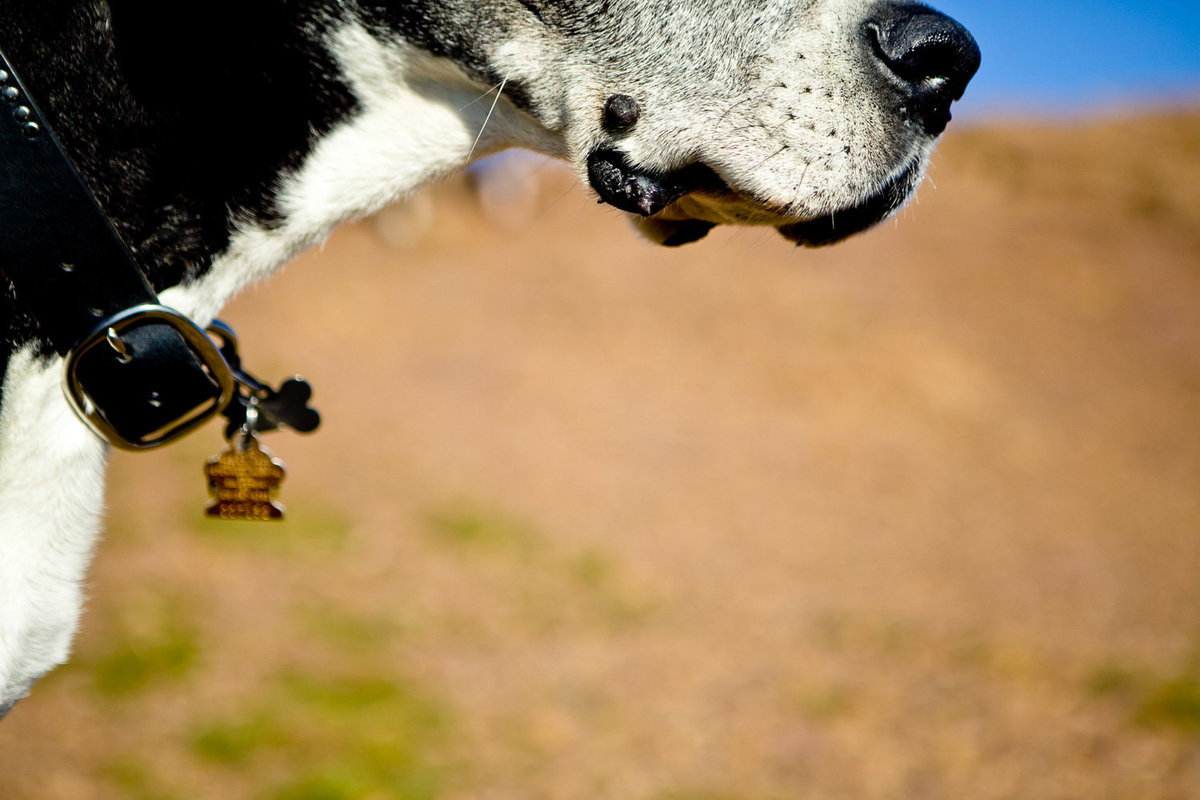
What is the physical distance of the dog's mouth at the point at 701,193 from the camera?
173 cm

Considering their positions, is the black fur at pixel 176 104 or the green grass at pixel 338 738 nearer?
the black fur at pixel 176 104

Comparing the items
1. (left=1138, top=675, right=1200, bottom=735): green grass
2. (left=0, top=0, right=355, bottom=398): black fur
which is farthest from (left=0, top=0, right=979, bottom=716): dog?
(left=1138, top=675, right=1200, bottom=735): green grass

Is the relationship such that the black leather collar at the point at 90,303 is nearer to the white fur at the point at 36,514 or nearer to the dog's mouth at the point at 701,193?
the white fur at the point at 36,514

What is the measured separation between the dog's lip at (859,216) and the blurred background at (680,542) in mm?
453

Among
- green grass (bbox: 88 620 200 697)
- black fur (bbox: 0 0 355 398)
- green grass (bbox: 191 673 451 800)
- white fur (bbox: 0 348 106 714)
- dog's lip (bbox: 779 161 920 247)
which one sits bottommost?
green grass (bbox: 88 620 200 697)

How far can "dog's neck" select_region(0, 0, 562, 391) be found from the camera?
1553 mm

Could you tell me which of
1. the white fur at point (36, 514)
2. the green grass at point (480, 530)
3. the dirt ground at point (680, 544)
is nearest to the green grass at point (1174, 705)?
the dirt ground at point (680, 544)

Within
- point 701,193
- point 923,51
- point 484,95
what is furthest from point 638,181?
point 923,51

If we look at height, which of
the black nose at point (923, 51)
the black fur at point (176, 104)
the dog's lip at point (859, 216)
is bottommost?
the black fur at point (176, 104)

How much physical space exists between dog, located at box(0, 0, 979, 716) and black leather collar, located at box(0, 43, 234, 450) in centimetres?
9

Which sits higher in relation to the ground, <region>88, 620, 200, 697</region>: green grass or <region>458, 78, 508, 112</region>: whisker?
<region>458, 78, 508, 112</region>: whisker

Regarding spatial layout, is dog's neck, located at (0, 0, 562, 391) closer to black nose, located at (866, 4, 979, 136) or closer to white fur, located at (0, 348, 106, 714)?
white fur, located at (0, 348, 106, 714)

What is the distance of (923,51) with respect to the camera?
1.64 m

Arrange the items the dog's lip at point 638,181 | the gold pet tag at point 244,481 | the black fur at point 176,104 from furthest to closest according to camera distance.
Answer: the gold pet tag at point 244,481
the dog's lip at point 638,181
the black fur at point 176,104
